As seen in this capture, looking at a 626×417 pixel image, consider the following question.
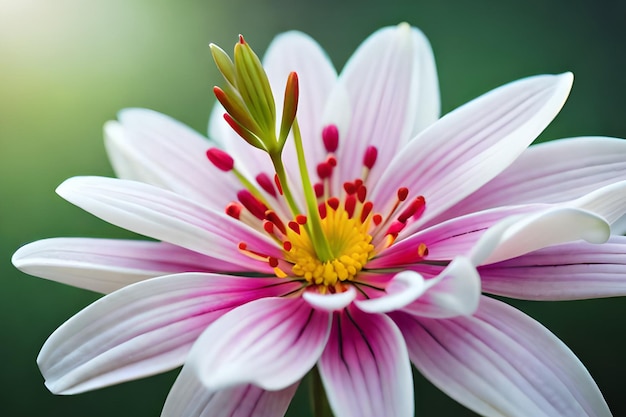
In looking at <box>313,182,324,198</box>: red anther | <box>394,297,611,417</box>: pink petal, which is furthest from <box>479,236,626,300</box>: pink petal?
<box>313,182,324,198</box>: red anther

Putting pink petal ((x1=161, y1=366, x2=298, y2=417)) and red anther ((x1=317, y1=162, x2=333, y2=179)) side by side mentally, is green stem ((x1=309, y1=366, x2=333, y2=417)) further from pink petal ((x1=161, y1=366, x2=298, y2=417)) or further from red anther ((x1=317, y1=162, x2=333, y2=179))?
red anther ((x1=317, y1=162, x2=333, y2=179))

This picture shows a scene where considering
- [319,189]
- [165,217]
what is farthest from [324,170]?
[165,217]

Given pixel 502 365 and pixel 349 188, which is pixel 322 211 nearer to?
pixel 349 188

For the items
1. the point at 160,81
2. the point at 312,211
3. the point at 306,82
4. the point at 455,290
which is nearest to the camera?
the point at 455,290

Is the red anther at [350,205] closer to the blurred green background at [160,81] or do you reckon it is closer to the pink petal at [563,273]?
the pink petal at [563,273]

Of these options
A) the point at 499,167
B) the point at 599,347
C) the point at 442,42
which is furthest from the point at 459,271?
the point at 442,42

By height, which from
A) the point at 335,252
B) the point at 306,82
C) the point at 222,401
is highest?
the point at 306,82

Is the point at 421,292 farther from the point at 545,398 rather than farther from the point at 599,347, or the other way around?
the point at 599,347

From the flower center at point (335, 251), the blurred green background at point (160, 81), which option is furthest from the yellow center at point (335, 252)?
the blurred green background at point (160, 81)
